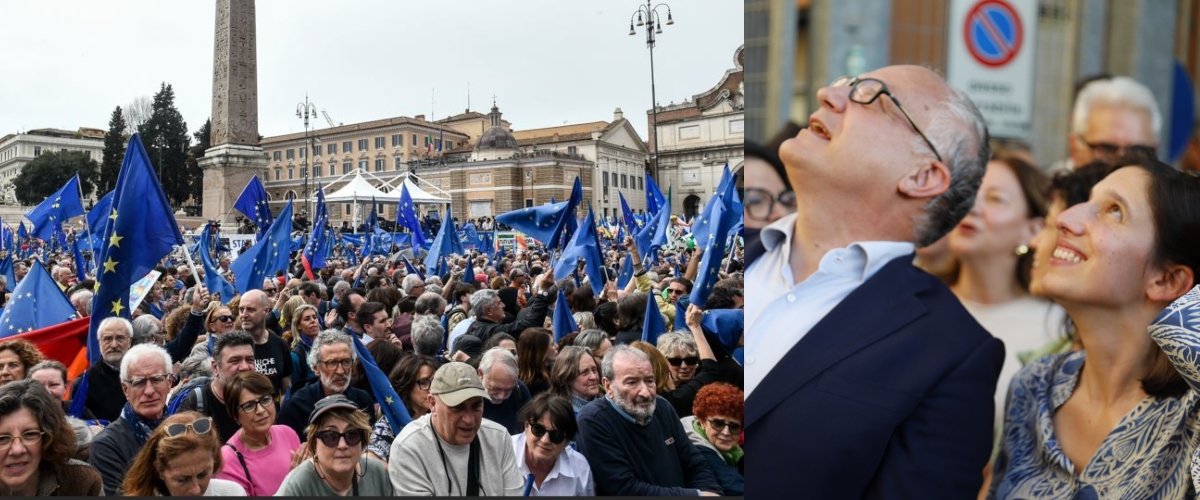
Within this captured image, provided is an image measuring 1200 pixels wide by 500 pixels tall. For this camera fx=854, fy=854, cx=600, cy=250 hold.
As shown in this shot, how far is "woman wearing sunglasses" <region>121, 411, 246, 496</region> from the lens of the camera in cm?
305

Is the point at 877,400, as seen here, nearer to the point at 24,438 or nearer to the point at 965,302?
the point at 965,302

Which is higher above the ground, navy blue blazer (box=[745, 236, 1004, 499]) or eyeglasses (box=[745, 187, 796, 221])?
eyeglasses (box=[745, 187, 796, 221])

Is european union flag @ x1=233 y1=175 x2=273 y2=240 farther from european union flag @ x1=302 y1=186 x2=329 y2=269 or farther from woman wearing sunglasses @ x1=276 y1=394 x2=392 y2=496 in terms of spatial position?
woman wearing sunglasses @ x1=276 y1=394 x2=392 y2=496

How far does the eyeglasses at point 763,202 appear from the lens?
7.10 ft

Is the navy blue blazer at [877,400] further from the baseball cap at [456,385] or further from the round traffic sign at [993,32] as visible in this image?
the baseball cap at [456,385]

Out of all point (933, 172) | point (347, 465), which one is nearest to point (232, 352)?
point (347, 465)

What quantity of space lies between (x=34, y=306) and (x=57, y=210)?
824 cm

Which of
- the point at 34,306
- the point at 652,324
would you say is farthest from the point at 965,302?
the point at 34,306

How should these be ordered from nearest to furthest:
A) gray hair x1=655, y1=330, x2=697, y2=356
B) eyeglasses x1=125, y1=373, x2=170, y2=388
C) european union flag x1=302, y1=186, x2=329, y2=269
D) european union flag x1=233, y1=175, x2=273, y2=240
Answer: eyeglasses x1=125, y1=373, x2=170, y2=388 → gray hair x1=655, y1=330, x2=697, y2=356 → european union flag x1=302, y1=186, x2=329, y2=269 → european union flag x1=233, y1=175, x2=273, y2=240

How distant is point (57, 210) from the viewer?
1330cm

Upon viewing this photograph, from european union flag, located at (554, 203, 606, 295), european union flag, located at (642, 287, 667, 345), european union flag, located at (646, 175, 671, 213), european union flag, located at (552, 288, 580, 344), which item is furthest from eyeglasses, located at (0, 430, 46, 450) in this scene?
european union flag, located at (646, 175, 671, 213)

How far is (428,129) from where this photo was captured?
2527 inches

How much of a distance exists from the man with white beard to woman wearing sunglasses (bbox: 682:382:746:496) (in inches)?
71.6

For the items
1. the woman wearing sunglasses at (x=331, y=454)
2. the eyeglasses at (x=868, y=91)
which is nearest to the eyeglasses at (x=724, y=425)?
the woman wearing sunglasses at (x=331, y=454)
